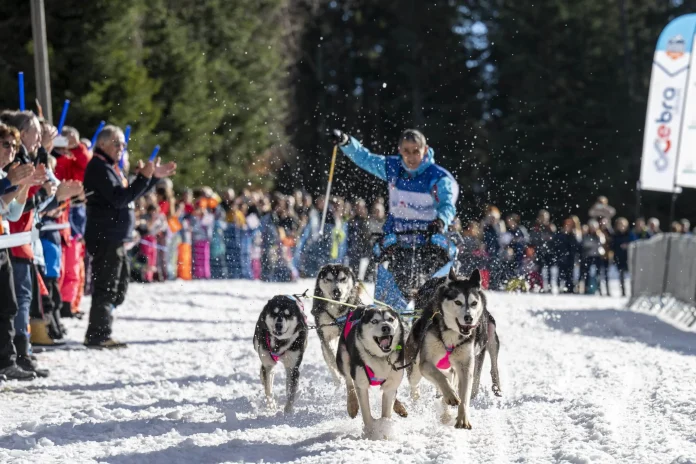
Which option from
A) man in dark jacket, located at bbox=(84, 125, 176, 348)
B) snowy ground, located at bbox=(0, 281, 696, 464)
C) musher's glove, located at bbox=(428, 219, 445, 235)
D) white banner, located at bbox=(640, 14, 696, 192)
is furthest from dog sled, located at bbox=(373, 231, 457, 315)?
white banner, located at bbox=(640, 14, 696, 192)

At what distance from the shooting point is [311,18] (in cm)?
3725

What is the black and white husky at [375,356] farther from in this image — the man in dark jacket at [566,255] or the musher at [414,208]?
the man in dark jacket at [566,255]

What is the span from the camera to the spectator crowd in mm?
6570

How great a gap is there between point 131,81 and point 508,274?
9648 mm

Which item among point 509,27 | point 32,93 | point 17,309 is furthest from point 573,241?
point 509,27

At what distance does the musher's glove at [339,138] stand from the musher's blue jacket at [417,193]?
0.31 metres

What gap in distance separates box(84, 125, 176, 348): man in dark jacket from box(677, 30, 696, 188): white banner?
8.19 meters

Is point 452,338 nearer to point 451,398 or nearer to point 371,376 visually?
point 451,398

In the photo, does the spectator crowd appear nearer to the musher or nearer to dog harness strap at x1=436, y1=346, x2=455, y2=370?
the musher

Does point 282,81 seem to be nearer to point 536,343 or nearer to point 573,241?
point 573,241

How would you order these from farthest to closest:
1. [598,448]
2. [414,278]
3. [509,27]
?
[509,27] < [414,278] < [598,448]

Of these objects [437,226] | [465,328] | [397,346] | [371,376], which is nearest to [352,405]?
[371,376]

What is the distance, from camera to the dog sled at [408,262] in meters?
6.23

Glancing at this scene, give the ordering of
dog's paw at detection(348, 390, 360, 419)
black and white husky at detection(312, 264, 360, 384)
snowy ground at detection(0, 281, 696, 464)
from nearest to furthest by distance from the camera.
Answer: snowy ground at detection(0, 281, 696, 464) → dog's paw at detection(348, 390, 360, 419) → black and white husky at detection(312, 264, 360, 384)
